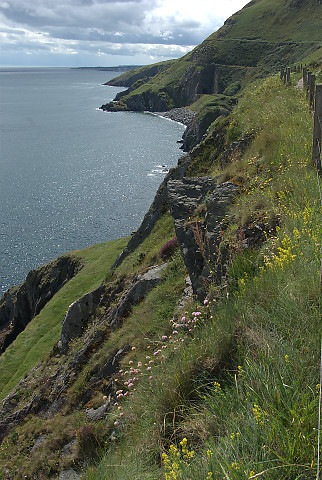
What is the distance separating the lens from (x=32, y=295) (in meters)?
41.3

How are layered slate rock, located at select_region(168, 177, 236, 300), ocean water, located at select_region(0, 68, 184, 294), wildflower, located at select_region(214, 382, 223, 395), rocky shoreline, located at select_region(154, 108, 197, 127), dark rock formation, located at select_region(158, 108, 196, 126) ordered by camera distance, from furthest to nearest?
1. dark rock formation, located at select_region(158, 108, 196, 126)
2. rocky shoreline, located at select_region(154, 108, 197, 127)
3. ocean water, located at select_region(0, 68, 184, 294)
4. layered slate rock, located at select_region(168, 177, 236, 300)
5. wildflower, located at select_region(214, 382, 223, 395)

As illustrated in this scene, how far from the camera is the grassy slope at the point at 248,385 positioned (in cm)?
332

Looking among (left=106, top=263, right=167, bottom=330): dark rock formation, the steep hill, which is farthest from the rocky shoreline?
(left=106, top=263, right=167, bottom=330): dark rock formation

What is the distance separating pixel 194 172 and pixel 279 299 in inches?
821

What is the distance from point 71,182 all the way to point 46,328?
61984 millimetres

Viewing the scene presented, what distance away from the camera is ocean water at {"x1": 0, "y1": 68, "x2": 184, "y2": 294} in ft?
200

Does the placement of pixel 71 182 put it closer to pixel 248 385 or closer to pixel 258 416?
pixel 248 385

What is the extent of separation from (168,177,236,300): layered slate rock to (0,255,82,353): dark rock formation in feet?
93.8

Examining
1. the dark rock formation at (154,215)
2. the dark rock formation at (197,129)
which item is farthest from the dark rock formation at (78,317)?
the dark rock formation at (197,129)

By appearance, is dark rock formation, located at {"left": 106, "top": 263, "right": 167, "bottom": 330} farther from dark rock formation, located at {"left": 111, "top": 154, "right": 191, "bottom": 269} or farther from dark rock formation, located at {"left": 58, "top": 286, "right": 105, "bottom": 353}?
dark rock formation, located at {"left": 111, "top": 154, "right": 191, "bottom": 269}

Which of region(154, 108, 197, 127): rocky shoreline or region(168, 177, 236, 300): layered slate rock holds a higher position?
region(154, 108, 197, 127): rocky shoreline

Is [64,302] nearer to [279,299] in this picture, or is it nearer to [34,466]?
[34,466]

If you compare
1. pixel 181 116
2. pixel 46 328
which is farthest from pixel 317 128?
pixel 181 116

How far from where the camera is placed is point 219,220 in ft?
32.4
